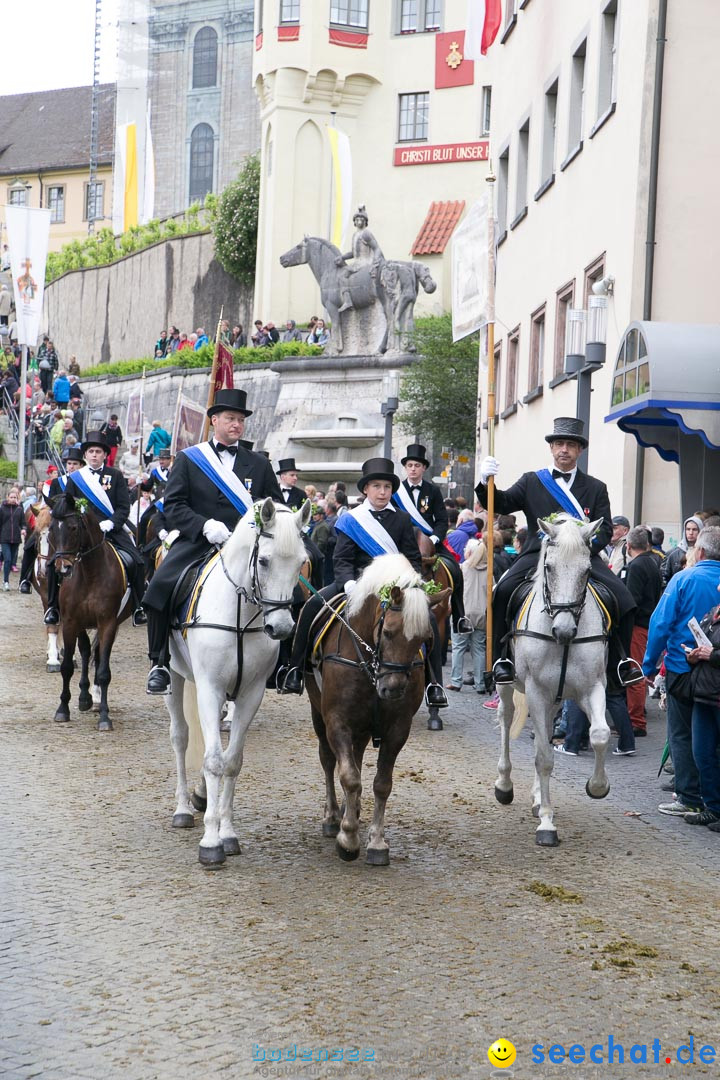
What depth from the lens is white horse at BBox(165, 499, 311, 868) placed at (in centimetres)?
888

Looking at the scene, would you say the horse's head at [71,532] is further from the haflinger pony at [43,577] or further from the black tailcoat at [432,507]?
the black tailcoat at [432,507]

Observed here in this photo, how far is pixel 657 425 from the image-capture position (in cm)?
1919

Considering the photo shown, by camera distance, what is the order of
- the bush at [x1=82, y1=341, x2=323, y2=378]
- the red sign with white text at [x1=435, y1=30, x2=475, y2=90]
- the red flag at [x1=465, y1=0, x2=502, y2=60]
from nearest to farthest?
the red flag at [x1=465, y1=0, x2=502, y2=60]
the bush at [x1=82, y1=341, x2=323, y2=378]
the red sign with white text at [x1=435, y1=30, x2=475, y2=90]

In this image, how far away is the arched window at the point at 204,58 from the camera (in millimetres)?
88500

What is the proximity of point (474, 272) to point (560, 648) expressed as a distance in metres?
8.09

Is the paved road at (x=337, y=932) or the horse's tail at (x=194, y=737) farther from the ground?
the horse's tail at (x=194, y=737)

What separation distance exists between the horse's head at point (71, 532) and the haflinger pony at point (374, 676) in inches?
243

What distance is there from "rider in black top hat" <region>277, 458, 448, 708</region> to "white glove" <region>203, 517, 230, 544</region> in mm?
722

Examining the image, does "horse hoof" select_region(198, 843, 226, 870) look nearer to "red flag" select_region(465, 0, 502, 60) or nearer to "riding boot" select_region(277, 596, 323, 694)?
"riding boot" select_region(277, 596, 323, 694)

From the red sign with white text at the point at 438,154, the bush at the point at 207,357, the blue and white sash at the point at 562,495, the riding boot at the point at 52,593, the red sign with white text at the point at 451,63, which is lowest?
the riding boot at the point at 52,593

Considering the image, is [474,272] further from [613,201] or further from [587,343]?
[613,201]

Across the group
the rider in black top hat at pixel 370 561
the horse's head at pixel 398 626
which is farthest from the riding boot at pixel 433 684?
the horse's head at pixel 398 626

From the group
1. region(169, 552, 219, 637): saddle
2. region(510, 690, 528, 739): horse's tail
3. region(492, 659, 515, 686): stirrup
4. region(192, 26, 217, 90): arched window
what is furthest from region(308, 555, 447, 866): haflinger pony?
region(192, 26, 217, 90): arched window

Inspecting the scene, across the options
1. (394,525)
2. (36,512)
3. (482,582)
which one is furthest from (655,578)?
(36,512)
